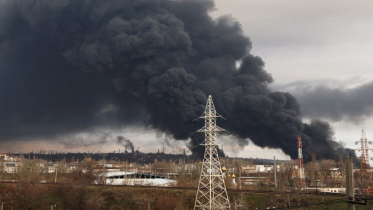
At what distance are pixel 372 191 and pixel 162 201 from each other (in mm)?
26824

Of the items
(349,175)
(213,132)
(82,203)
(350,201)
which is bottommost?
(82,203)

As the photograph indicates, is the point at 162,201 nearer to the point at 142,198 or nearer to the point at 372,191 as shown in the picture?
the point at 142,198

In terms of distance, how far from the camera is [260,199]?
37.8 m

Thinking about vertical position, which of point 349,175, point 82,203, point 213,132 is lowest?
point 82,203

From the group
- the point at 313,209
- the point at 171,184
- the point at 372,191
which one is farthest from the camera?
the point at 171,184

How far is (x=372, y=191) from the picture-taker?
47.6 metres

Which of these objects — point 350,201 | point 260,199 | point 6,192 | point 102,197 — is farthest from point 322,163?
point 350,201

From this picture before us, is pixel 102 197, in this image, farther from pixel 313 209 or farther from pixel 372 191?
pixel 372 191

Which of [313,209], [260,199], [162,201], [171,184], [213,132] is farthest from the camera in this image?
[171,184]

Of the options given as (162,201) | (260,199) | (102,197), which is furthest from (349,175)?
(102,197)

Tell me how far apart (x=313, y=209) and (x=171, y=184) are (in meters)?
27.0

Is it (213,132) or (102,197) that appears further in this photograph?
(102,197)

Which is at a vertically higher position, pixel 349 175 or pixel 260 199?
pixel 349 175

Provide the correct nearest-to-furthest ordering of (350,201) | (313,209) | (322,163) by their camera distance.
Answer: (350,201)
(313,209)
(322,163)
